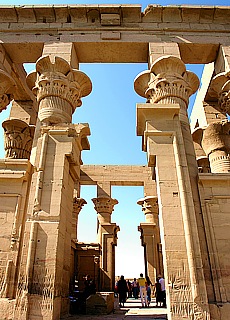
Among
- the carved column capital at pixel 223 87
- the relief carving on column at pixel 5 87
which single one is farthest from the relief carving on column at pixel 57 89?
the carved column capital at pixel 223 87

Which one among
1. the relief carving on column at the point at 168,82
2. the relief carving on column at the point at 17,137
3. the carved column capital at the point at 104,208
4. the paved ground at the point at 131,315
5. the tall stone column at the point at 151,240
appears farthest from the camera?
the carved column capital at the point at 104,208

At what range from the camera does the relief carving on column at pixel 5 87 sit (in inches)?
313

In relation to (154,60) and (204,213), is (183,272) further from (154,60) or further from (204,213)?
(154,60)

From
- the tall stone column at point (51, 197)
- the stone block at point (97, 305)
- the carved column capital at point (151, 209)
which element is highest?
the carved column capital at point (151, 209)

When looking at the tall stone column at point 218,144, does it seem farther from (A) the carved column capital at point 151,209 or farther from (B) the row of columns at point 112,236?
(B) the row of columns at point 112,236

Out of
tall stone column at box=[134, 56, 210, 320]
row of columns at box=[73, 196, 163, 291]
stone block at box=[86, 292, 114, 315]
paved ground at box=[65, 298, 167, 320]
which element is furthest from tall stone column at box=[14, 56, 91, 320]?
row of columns at box=[73, 196, 163, 291]

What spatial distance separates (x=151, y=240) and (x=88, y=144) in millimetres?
8306

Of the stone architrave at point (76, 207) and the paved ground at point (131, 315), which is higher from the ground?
the stone architrave at point (76, 207)

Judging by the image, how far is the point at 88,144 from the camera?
8391mm

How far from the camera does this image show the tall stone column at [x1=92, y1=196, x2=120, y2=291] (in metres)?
13.7

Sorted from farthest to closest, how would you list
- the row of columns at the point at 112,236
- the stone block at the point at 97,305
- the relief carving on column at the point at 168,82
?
the row of columns at the point at 112,236
the relief carving on column at the point at 168,82
the stone block at the point at 97,305

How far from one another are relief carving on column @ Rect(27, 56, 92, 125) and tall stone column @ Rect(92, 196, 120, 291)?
8681 mm

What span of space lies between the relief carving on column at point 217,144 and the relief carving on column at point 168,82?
7.63 ft

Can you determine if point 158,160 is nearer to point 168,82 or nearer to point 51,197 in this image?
point 168,82
